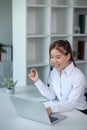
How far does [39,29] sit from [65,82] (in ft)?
6.81

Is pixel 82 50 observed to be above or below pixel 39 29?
below

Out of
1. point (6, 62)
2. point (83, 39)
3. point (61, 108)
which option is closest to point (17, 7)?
point (6, 62)

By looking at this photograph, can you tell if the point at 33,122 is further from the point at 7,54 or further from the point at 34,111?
the point at 7,54

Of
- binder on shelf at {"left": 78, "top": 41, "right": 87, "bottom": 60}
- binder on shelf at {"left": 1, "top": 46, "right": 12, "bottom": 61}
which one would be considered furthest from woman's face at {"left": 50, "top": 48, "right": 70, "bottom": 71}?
binder on shelf at {"left": 1, "top": 46, "right": 12, "bottom": 61}

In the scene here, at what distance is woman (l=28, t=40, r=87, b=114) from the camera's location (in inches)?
89.3

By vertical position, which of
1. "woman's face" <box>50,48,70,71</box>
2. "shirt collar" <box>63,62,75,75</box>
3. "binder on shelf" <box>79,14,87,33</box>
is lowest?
"shirt collar" <box>63,62,75,75</box>

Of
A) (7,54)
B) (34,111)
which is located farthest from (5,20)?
(34,111)

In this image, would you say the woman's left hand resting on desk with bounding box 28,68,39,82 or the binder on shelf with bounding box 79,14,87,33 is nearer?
the woman's left hand resting on desk with bounding box 28,68,39,82

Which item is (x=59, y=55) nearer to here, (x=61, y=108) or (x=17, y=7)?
(x=61, y=108)

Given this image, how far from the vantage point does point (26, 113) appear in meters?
1.99

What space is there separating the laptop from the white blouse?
0.16 metres

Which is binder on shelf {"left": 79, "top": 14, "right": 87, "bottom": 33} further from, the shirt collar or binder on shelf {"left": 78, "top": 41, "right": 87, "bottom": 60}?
the shirt collar

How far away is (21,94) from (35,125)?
0.81 m

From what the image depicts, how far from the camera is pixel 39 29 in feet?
14.4
